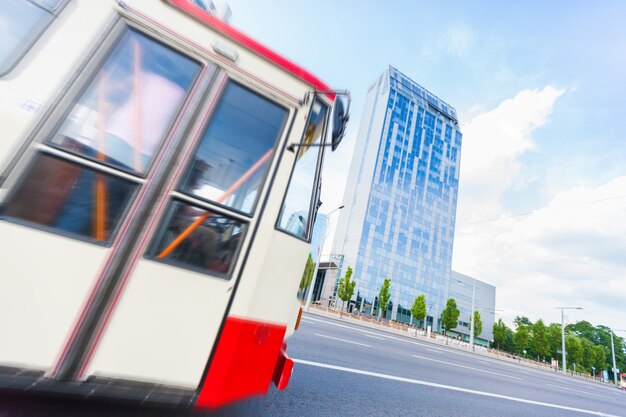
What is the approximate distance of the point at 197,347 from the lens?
1586 mm

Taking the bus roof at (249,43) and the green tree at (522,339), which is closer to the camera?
the bus roof at (249,43)

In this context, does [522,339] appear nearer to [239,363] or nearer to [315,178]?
[315,178]

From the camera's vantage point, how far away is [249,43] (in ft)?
6.66

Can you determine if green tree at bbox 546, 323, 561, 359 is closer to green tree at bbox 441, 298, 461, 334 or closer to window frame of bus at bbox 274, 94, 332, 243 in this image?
green tree at bbox 441, 298, 461, 334

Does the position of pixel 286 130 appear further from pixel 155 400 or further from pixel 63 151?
pixel 155 400

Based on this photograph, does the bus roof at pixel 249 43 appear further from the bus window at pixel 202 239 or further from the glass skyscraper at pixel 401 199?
the glass skyscraper at pixel 401 199

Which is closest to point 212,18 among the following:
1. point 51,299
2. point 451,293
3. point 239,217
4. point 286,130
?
point 286,130

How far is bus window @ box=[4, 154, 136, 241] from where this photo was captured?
4.57ft

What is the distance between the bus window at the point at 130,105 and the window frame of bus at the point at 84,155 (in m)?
0.02

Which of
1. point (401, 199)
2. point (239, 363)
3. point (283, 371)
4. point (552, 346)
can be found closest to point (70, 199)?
point (239, 363)

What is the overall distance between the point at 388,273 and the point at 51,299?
53.2 metres

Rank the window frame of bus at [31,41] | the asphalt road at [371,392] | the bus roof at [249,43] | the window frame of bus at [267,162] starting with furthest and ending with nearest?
the asphalt road at [371,392] < the bus roof at [249,43] < the window frame of bus at [267,162] < the window frame of bus at [31,41]

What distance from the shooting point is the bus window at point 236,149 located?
1802mm

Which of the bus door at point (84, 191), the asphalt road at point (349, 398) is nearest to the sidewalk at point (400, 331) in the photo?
the asphalt road at point (349, 398)
